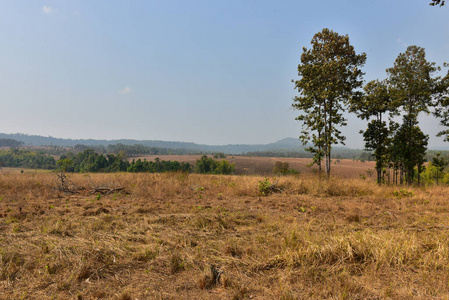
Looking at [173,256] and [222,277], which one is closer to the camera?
[222,277]

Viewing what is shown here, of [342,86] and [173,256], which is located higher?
[342,86]

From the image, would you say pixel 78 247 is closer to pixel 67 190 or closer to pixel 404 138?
pixel 67 190

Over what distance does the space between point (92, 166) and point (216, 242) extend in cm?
9186

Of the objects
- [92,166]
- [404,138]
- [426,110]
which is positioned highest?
[426,110]

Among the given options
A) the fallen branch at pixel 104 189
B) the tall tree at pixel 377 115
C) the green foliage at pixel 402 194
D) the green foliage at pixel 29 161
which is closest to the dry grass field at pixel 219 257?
the green foliage at pixel 402 194

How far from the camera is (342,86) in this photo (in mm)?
17516

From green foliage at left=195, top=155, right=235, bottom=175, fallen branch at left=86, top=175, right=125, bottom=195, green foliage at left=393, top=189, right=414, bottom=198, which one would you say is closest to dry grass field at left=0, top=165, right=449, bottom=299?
green foliage at left=393, top=189, right=414, bottom=198

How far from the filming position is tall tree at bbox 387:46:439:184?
21.4 m

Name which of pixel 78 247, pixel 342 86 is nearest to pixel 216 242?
pixel 78 247

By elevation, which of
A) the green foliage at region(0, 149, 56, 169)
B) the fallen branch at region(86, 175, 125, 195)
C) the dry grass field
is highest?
the dry grass field

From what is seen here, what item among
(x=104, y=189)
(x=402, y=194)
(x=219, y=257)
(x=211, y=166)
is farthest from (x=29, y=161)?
(x=402, y=194)

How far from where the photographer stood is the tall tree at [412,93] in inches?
842

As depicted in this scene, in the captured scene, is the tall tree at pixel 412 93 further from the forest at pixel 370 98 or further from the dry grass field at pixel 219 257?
the dry grass field at pixel 219 257

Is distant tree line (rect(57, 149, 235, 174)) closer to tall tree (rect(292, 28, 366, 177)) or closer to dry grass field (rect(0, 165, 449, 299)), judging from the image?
tall tree (rect(292, 28, 366, 177))
